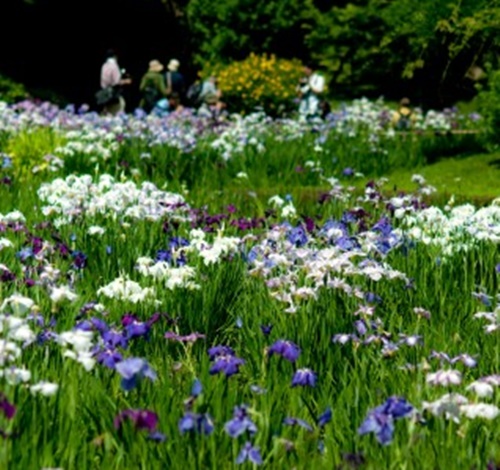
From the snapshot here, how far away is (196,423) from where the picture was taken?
2.32 metres

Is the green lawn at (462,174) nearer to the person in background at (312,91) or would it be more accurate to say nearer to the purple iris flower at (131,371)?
the person in background at (312,91)

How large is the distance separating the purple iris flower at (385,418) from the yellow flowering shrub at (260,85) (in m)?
19.6

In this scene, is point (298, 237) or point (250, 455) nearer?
point (250, 455)

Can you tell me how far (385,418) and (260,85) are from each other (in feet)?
66.1

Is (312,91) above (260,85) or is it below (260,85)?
above

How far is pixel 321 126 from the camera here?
1374 cm

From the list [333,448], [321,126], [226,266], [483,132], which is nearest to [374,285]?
[226,266]

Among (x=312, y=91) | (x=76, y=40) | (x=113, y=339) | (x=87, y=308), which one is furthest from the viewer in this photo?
(x=76, y=40)

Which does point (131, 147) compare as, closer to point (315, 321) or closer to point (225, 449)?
point (315, 321)

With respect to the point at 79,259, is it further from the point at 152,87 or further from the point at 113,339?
the point at 152,87

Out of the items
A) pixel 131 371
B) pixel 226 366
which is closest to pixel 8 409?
pixel 131 371

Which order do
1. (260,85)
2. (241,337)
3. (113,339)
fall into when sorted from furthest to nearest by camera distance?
(260,85), (241,337), (113,339)

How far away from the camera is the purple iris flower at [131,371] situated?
92.7 inches

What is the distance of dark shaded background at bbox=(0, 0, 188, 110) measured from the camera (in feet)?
72.6
